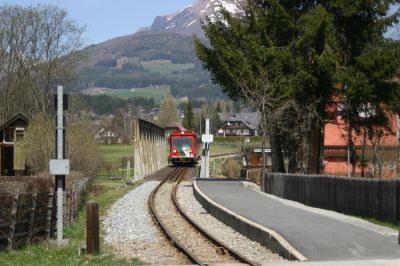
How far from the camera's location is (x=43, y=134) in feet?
122

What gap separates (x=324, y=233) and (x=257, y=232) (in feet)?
5.30

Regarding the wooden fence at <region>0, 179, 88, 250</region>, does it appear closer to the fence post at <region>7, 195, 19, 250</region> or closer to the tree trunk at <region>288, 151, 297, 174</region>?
the fence post at <region>7, 195, 19, 250</region>

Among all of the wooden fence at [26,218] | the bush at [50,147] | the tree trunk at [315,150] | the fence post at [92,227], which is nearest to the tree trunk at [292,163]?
the tree trunk at [315,150]

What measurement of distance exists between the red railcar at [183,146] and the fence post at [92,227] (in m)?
53.4

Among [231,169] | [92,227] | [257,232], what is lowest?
[231,169]

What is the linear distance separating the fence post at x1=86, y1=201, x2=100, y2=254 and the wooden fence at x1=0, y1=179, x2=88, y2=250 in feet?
5.46

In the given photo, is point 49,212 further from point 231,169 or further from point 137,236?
point 231,169

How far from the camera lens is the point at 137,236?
57.5ft

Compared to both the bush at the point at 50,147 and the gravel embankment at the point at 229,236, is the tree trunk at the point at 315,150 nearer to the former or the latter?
the gravel embankment at the point at 229,236

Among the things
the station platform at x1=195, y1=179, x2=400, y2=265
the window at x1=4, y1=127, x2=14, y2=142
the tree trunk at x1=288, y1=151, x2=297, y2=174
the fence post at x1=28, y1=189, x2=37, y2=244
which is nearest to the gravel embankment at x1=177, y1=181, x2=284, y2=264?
the station platform at x1=195, y1=179, x2=400, y2=265

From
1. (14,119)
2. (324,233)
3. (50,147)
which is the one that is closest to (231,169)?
(14,119)

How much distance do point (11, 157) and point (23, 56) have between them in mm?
9561

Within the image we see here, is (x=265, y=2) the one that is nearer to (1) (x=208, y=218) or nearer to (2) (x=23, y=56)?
(1) (x=208, y=218)

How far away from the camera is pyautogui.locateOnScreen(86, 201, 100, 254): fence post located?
1379cm
